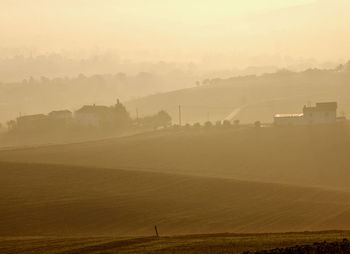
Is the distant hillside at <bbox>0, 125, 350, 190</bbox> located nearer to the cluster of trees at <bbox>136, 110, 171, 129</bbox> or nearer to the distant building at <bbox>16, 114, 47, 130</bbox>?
the cluster of trees at <bbox>136, 110, 171, 129</bbox>

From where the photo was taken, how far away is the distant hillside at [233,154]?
234ft

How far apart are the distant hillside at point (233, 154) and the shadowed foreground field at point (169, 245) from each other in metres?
34.2

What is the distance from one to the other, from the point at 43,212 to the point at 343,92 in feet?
456

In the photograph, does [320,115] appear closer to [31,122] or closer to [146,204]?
[146,204]

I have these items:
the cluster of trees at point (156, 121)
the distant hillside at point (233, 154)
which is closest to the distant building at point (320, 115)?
the distant hillside at point (233, 154)

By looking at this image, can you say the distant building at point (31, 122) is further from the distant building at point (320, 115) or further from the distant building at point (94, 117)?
the distant building at point (320, 115)

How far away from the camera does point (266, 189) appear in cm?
5762

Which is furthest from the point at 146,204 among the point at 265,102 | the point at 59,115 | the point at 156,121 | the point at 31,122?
the point at 265,102

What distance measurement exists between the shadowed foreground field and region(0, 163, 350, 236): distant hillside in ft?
32.8

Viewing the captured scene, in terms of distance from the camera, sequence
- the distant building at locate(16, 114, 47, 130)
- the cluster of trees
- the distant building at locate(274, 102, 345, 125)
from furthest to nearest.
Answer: the cluster of trees → the distant building at locate(16, 114, 47, 130) → the distant building at locate(274, 102, 345, 125)

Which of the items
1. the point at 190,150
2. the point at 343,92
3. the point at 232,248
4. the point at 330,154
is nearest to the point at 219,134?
the point at 190,150

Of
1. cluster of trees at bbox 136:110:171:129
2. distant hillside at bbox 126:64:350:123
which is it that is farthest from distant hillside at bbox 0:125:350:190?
distant hillside at bbox 126:64:350:123

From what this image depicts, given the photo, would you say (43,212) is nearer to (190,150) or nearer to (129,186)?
(129,186)

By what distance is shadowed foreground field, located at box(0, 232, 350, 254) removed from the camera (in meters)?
28.3
